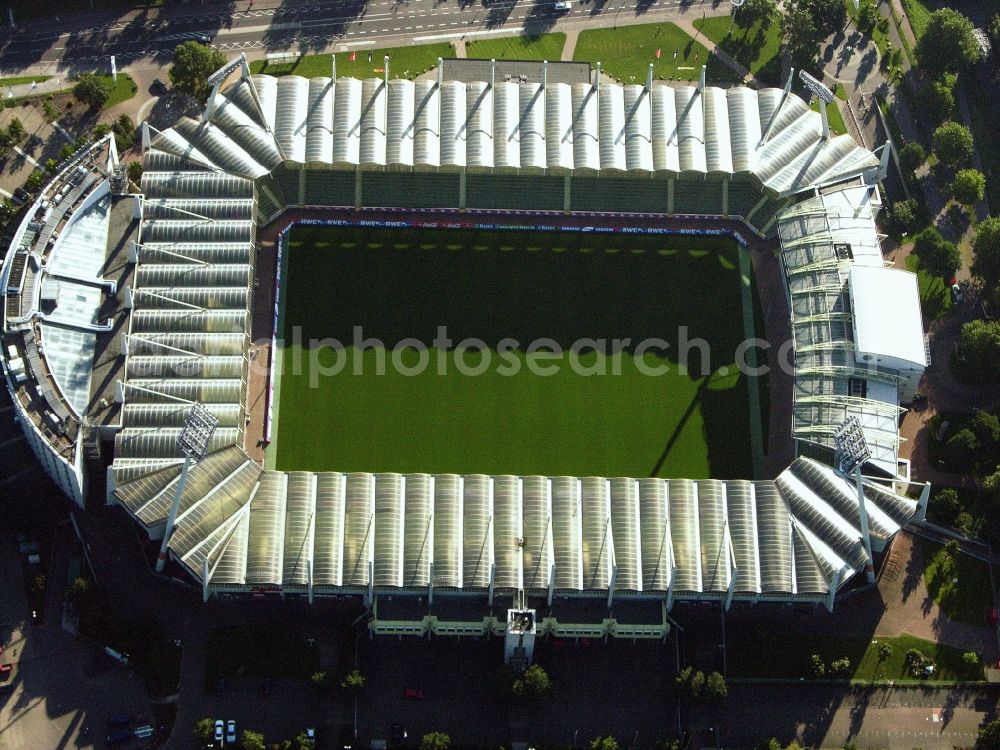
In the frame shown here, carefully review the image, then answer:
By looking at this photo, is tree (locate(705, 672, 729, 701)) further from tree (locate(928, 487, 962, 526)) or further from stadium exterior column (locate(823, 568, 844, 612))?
tree (locate(928, 487, 962, 526))

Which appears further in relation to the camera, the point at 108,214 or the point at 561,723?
the point at 108,214

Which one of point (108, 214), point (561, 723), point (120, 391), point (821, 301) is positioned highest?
point (108, 214)

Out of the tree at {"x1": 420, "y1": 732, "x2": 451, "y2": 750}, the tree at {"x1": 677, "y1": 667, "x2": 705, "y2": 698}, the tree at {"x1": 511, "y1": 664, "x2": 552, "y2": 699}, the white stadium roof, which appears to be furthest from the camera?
the white stadium roof

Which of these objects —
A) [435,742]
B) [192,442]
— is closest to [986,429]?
[435,742]

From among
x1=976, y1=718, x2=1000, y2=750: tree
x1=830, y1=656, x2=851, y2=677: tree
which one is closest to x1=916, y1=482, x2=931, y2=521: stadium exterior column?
x1=830, y1=656, x2=851, y2=677: tree

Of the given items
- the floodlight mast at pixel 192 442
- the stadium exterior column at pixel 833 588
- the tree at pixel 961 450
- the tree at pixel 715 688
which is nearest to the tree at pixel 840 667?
the stadium exterior column at pixel 833 588

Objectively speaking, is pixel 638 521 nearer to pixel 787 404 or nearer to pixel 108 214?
Answer: pixel 787 404

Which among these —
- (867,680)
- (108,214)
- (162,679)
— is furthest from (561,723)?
(108,214)

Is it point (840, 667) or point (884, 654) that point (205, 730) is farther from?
point (884, 654)

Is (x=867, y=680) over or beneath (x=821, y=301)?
beneath
